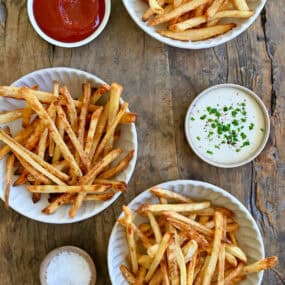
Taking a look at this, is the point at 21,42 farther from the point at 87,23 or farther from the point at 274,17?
the point at 274,17

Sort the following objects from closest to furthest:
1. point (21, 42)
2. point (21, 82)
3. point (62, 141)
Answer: point (62, 141)
point (21, 82)
point (21, 42)

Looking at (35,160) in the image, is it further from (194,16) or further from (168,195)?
(194,16)

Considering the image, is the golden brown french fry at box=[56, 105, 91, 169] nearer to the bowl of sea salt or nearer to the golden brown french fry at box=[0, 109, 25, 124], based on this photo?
the golden brown french fry at box=[0, 109, 25, 124]

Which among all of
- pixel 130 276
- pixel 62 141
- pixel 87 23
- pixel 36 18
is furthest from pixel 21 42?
pixel 130 276

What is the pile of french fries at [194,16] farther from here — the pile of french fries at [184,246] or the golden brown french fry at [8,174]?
the golden brown french fry at [8,174]

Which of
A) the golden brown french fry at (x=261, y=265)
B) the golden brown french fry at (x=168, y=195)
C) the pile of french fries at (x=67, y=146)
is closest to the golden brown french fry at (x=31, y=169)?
the pile of french fries at (x=67, y=146)

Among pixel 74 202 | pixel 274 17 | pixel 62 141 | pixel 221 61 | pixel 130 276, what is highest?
pixel 274 17

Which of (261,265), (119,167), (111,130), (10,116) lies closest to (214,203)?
(261,265)

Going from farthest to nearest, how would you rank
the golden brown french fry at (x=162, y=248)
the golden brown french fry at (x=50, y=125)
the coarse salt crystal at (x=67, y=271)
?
the coarse salt crystal at (x=67, y=271)
the golden brown french fry at (x=162, y=248)
the golden brown french fry at (x=50, y=125)
